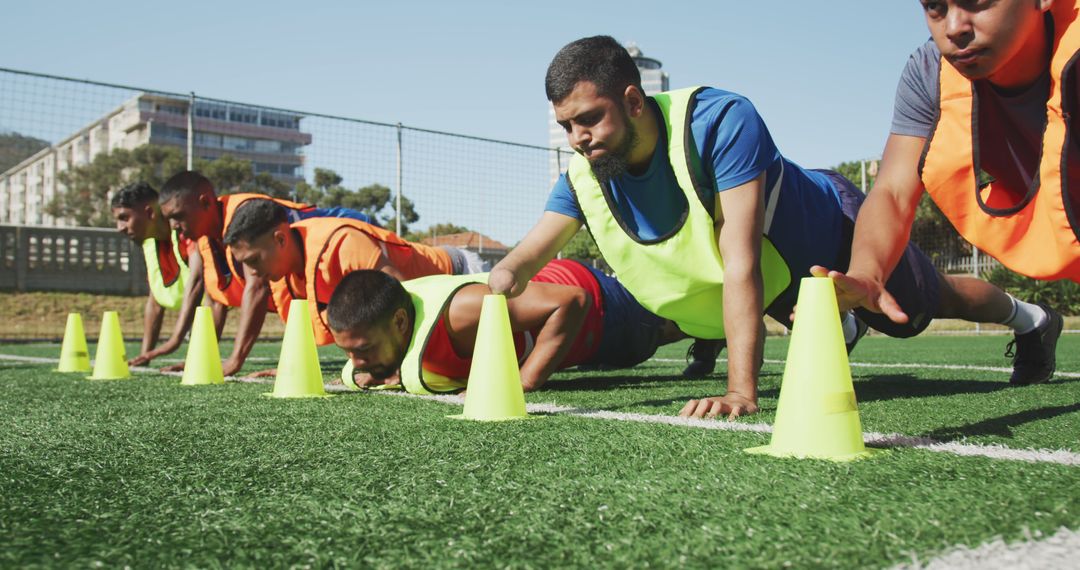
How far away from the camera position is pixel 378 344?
4445 mm

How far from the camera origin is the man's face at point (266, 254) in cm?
582

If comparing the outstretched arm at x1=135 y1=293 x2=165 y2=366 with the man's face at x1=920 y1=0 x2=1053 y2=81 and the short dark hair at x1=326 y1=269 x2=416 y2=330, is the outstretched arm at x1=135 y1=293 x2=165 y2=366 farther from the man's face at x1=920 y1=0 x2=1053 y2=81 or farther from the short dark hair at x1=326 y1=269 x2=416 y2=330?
the man's face at x1=920 y1=0 x2=1053 y2=81

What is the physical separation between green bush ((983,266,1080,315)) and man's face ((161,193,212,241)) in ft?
48.0

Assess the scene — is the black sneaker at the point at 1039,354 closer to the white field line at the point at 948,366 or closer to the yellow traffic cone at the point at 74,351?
the white field line at the point at 948,366

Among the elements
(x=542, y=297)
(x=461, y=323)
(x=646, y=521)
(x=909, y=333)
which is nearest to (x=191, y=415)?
(x=461, y=323)

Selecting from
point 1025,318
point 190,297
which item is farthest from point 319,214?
point 1025,318

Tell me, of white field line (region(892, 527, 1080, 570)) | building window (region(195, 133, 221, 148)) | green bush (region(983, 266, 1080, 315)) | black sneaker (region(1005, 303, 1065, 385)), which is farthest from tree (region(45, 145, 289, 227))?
Answer: white field line (region(892, 527, 1080, 570))

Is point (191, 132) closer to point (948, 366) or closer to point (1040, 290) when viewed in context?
point (948, 366)

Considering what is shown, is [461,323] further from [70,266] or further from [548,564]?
[70,266]

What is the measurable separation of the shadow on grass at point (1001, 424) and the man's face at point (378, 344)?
8.76 feet

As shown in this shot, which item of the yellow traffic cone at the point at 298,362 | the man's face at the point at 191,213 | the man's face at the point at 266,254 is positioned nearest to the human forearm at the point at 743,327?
the yellow traffic cone at the point at 298,362

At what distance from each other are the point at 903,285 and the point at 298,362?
3.08m

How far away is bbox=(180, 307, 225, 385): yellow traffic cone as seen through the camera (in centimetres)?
554

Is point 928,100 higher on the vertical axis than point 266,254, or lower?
higher
